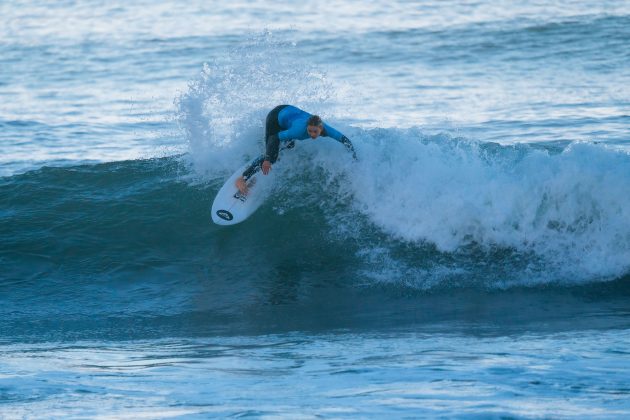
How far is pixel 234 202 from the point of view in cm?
1153

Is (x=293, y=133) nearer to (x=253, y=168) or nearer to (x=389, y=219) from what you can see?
(x=253, y=168)

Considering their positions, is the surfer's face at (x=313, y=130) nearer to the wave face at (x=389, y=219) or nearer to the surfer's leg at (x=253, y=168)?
the surfer's leg at (x=253, y=168)

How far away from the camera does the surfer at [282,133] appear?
432 inches

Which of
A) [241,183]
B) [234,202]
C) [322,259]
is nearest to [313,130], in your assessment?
[241,183]

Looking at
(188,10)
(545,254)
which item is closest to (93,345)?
(545,254)

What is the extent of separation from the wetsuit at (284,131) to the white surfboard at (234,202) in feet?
1.04

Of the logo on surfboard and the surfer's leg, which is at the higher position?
the surfer's leg

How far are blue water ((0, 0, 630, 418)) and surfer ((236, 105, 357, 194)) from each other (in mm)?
715

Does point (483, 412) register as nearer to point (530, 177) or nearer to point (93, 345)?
point (93, 345)

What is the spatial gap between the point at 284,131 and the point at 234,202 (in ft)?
3.74

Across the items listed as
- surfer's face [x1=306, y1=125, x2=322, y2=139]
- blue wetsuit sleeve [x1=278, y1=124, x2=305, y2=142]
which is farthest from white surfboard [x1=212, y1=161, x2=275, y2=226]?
surfer's face [x1=306, y1=125, x2=322, y2=139]

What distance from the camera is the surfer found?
10961mm

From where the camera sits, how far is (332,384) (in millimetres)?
6781

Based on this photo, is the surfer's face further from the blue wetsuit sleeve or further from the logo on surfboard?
the logo on surfboard
